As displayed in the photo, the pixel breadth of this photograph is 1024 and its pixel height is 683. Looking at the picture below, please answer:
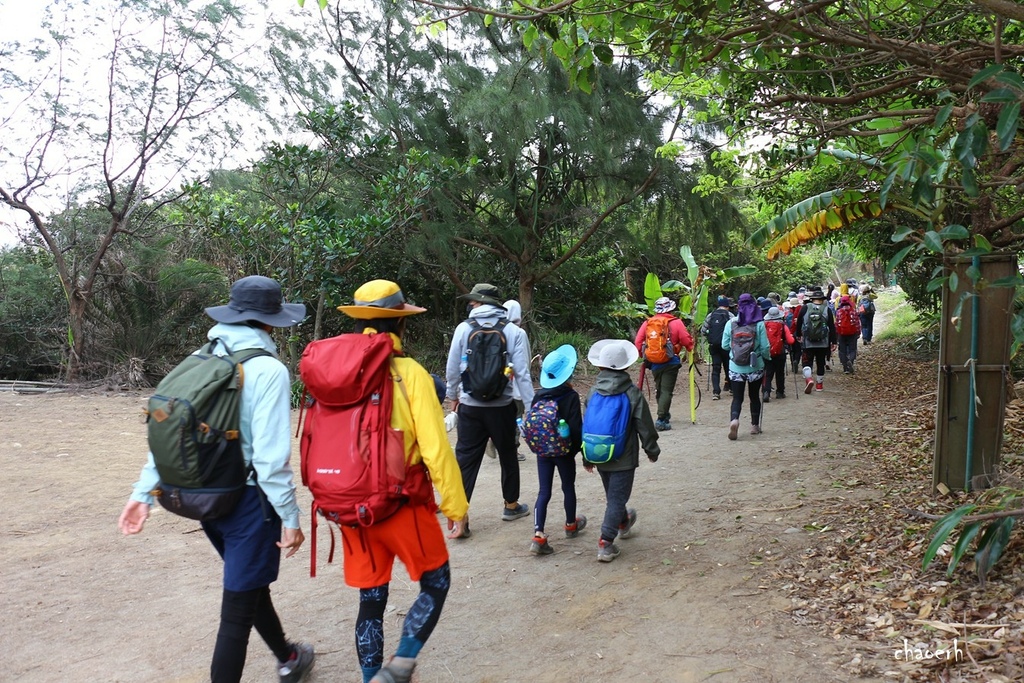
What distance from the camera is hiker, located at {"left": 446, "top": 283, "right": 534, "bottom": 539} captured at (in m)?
5.85

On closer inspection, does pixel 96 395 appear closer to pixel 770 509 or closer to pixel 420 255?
pixel 420 255

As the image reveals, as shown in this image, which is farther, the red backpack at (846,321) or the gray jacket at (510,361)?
the red backpack at (846,321)

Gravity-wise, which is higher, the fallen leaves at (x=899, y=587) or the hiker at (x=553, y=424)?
the hiker at (x=553, y=424)

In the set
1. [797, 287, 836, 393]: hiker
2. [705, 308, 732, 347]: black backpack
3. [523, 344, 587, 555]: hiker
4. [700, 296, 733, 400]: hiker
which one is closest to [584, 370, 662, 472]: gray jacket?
[523, 344, 587, 555]: hiker

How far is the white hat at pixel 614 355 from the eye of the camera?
17.9 ft

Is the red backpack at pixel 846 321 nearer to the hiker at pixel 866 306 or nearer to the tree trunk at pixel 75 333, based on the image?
the hiker at pixel 866 306

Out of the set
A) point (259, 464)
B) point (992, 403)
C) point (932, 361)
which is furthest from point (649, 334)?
point (932, 361)

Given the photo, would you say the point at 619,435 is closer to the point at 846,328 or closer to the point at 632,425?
the point at 632,425

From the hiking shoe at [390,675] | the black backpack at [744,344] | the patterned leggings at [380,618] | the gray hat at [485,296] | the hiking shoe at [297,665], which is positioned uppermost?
the gray hat at [485,296]

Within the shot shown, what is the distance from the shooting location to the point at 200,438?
3.06 meters

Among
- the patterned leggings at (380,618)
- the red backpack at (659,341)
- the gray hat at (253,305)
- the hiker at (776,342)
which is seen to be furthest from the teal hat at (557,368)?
the hiker at (776,342)

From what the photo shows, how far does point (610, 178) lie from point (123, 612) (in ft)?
36.3

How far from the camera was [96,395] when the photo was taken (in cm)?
1434

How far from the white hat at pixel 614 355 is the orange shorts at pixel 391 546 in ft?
7.44
